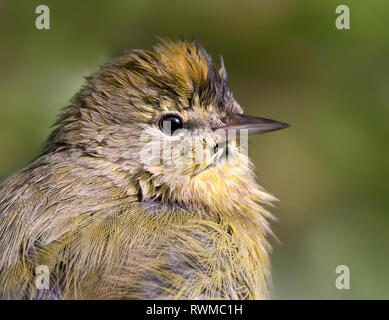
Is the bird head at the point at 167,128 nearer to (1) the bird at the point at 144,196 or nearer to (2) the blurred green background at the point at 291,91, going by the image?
(1) the bird at the point at 144,196

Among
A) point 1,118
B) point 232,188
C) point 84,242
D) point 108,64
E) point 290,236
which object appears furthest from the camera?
point 290,236

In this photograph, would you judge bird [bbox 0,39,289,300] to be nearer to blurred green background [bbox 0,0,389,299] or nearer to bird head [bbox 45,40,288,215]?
bird head [bbox 45,40,288,215]

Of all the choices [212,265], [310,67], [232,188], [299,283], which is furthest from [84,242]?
[310,67]

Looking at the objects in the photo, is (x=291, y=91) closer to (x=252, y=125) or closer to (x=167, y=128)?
(x=252, y=125)

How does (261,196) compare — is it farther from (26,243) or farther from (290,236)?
(26,243)

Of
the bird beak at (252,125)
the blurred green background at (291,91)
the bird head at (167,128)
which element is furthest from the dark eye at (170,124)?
the blurred green background at (291,91)

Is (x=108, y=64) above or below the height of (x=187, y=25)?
below

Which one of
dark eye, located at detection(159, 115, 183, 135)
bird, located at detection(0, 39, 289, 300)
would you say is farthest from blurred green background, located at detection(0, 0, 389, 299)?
dark eye, located at detection(159, 115, 183, 135)
